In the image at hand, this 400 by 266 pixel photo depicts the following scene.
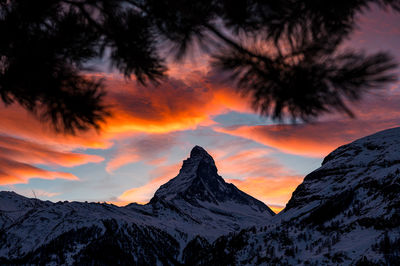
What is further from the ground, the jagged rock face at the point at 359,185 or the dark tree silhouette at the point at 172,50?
the jagged rock face at the point at 359,185

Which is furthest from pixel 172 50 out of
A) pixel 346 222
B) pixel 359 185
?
pixel 359 185

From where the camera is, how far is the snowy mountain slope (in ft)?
139

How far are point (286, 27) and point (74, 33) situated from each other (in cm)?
465

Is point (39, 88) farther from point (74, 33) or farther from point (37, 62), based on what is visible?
point (74, 33)

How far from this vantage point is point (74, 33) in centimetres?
673

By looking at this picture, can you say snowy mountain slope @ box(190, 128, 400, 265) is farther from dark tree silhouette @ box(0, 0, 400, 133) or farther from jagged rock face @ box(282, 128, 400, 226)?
dark tree silhouette @ box(0, 0, 400, 133)

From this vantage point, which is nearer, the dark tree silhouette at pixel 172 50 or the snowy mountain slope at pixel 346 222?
the dark tree silhouette at pixel 172 50

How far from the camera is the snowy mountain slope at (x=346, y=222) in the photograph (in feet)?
139

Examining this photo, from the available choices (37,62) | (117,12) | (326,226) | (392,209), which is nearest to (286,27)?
(117,12)

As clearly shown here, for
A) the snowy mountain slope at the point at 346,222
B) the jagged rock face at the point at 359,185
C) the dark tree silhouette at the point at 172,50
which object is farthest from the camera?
the jagged rock face at the point at 359,185

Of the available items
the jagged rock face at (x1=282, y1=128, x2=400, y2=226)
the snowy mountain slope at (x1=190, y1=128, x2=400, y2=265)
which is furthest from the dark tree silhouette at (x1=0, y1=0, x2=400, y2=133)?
the jagged rock face at (x1=282, y1=128, x2=400, y2=226)

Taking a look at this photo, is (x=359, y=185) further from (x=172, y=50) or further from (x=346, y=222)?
(x=172, y=50)

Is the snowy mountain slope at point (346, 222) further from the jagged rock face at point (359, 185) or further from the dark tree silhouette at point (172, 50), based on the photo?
the dark tree silhouette at point (172, 50)

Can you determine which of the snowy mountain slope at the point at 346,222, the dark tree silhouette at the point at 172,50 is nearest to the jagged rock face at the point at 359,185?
the snowy mountain slope at the point at 346,222
